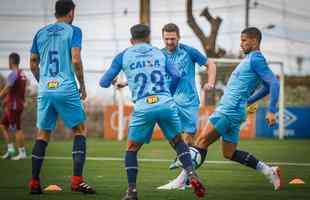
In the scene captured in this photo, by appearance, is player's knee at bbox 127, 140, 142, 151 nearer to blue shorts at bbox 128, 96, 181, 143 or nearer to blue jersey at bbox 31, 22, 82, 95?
blue shorts at bbox 128, 96, 181, 143

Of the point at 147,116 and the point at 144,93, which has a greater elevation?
the point at 144,93

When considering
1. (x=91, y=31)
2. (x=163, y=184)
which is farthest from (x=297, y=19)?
(x=163, y=184)

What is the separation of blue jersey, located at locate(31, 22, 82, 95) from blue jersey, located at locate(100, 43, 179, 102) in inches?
49.2

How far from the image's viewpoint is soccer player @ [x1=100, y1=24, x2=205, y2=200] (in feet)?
34.1

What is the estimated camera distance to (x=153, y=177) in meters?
14.3

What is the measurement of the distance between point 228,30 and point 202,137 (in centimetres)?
2292

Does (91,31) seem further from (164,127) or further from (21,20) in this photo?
(164,127)

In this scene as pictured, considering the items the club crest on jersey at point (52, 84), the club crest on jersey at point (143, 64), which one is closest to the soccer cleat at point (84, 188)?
the club crest on jersey at point (52, 84)

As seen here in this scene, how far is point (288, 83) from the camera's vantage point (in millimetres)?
40250

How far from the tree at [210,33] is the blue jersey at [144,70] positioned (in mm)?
23885

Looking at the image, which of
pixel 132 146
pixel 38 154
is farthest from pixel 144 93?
pixel 38 154

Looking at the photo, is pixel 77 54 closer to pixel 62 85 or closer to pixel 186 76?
pixel 62 85

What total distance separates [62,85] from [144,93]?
1.64 m

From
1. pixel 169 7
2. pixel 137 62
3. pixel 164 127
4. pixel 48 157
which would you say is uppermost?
pixel 169 7
